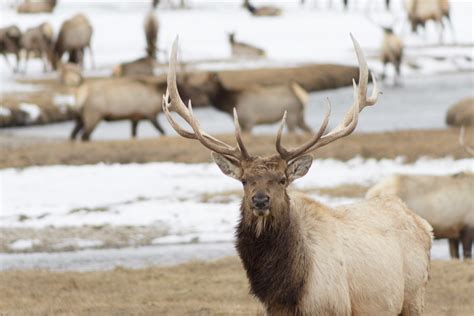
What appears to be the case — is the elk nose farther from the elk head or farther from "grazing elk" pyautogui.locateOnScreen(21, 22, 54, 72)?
"grazing elk" pyautogui.locateOnScreen(21, 22, 54, 72)

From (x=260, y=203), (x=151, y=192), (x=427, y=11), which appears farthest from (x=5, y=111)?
(x=260, y=203)

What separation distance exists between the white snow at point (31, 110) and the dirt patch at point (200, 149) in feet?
28.7

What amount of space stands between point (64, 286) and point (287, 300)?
451 cm

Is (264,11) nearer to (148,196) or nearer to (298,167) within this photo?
(148,196)

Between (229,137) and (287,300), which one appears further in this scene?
(229,137)

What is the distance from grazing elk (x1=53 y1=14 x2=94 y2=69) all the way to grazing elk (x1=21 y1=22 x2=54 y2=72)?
0.31 m

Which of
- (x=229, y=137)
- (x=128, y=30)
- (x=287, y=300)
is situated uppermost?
(x=287, y=300)

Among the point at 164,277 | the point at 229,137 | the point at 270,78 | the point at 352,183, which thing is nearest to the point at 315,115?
the point at 270,78

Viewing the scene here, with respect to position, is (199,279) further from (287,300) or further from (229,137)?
(229,137)

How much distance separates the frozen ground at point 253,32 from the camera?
42.7m

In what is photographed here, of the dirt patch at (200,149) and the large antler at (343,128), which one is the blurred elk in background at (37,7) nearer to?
the dirt patch at (200,149)

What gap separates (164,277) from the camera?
11.8 metres

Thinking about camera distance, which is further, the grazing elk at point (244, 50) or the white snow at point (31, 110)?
the grazing elk at point (244, 50)

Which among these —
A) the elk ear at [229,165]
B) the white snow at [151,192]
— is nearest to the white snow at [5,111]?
the white snow at [151,192]
